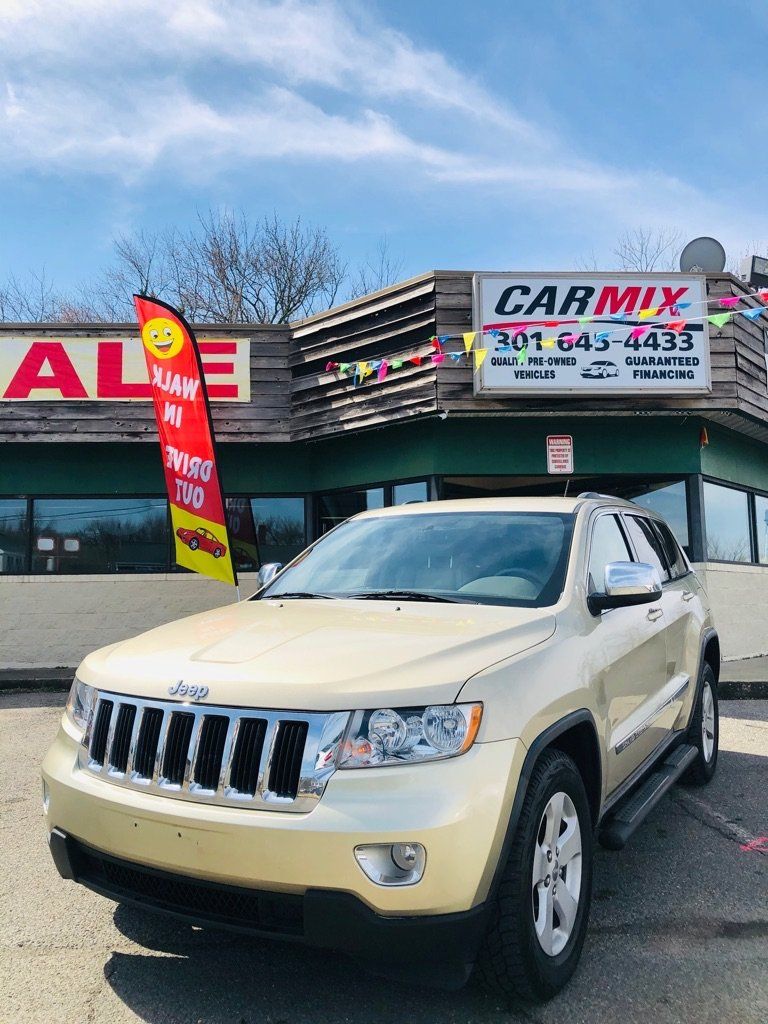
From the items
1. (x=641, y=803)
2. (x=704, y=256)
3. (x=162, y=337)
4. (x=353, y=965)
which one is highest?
(x=704, y=256)

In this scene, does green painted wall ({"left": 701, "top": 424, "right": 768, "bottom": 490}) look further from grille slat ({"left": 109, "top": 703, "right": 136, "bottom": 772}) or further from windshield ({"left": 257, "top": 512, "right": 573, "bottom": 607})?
grille slat ({"left": 109, "top": 703, "right": 136, "bottom": 772})

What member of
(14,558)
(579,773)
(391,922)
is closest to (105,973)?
(391,922)

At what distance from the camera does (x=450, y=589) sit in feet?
11.9

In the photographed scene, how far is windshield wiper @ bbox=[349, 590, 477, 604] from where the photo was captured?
135 inches

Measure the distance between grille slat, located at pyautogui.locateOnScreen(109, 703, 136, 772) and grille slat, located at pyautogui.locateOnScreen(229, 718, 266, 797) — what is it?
0.46 m

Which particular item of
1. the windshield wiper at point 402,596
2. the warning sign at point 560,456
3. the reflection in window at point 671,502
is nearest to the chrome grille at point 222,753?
the windshield wiper at point 402,596

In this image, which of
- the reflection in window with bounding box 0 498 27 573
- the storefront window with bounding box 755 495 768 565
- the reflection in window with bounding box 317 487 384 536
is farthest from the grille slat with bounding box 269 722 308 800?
the storefront window with bounding box 755 495 768 565

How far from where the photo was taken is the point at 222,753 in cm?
251

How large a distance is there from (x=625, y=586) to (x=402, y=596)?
93 cm

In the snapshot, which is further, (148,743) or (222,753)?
(148,743)

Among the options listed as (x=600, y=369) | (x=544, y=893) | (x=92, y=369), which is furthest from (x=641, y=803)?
(x=92, y=369)

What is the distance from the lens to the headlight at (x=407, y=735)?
93.7 inches

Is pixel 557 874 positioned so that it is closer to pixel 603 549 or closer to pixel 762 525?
pixel 603 549

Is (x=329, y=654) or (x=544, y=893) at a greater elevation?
(x=329, y=654)
